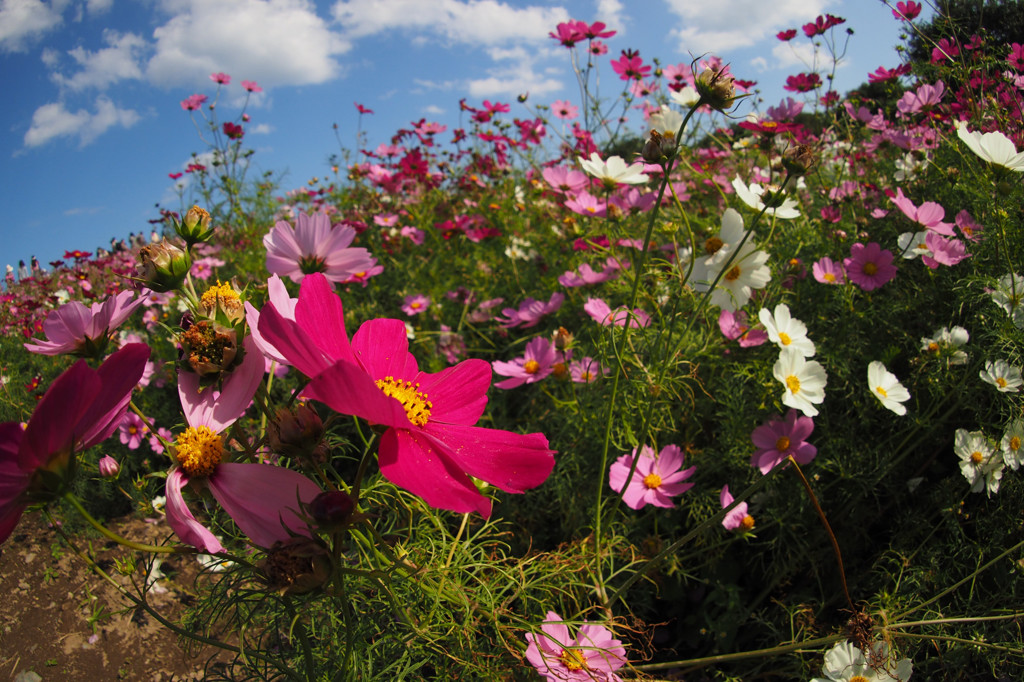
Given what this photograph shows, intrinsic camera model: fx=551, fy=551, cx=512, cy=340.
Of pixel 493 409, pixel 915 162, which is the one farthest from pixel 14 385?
pixel 915 162

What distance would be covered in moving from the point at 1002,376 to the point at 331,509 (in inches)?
46.5

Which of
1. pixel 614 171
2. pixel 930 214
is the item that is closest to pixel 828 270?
pixel 930 214

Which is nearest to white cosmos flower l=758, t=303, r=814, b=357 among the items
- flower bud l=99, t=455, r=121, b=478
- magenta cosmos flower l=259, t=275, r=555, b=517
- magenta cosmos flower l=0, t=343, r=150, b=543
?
magenta cosmos flower l=259, t=275, r=555, b=517

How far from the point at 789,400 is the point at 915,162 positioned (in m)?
1.16

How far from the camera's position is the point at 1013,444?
0.95 metres

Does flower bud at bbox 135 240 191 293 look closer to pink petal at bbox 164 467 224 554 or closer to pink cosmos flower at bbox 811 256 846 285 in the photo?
pink petal at bbox 164 467 224 554

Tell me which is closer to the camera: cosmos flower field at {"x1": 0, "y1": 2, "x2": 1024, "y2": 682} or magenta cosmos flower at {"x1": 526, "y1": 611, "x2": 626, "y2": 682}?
cosmos flower field at {"x1": 0, "y1": 2, "x2": 1024, "y2": 682}

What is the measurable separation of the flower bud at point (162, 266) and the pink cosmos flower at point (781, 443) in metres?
0.93

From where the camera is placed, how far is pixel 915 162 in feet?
Result: 5.22

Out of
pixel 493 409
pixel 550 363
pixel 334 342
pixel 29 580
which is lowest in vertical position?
pixel 29 580

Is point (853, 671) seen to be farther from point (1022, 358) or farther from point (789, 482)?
point (1022, 358)

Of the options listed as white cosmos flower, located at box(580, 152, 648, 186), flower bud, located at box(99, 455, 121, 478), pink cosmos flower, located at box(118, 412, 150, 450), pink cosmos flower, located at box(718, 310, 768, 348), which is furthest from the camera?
pink cosmos flower, located at box(118, 412, 150, 450)

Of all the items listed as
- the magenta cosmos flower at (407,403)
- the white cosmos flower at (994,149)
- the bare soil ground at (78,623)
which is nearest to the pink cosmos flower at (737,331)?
the white cosmos flower at (994,149)

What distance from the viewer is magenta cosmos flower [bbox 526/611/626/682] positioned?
63 cm
